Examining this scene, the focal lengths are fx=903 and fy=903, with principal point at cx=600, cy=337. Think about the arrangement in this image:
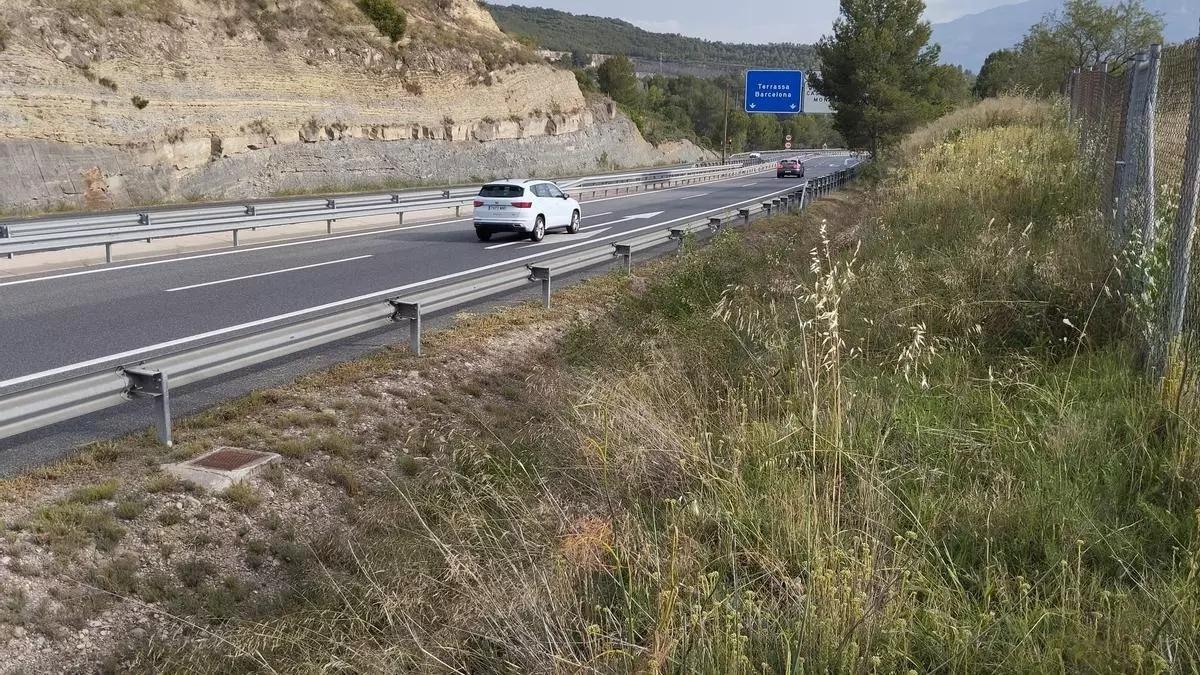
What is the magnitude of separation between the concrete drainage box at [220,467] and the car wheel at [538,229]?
1490 centimetres

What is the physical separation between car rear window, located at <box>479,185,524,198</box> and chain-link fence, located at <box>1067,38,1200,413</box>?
1252 cm

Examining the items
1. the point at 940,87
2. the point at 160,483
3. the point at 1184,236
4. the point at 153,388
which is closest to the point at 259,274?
the point at 153,388

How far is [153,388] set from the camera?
580 cm

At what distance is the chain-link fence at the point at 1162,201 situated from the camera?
4574 mm

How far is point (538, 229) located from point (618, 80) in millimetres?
86761

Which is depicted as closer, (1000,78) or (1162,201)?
(1162,201)

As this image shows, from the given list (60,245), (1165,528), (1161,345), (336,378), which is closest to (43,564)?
(336,378)

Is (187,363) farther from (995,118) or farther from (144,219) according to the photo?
(995,118)

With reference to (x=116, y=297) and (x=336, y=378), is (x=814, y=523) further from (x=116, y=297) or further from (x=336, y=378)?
(x=116, y=297)

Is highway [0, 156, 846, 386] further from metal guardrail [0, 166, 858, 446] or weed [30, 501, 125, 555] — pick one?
weed [30, 501, 125, 555]

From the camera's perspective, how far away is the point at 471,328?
10.0 m

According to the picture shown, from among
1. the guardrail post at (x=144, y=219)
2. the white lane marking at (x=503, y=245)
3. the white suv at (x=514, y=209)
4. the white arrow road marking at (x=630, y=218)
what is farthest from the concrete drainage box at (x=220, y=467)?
the white arrow road marking at (x=630, y=218)

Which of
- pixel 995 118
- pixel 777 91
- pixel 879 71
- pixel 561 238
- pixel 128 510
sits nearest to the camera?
pixel 128 510

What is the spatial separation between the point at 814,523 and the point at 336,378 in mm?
5313
